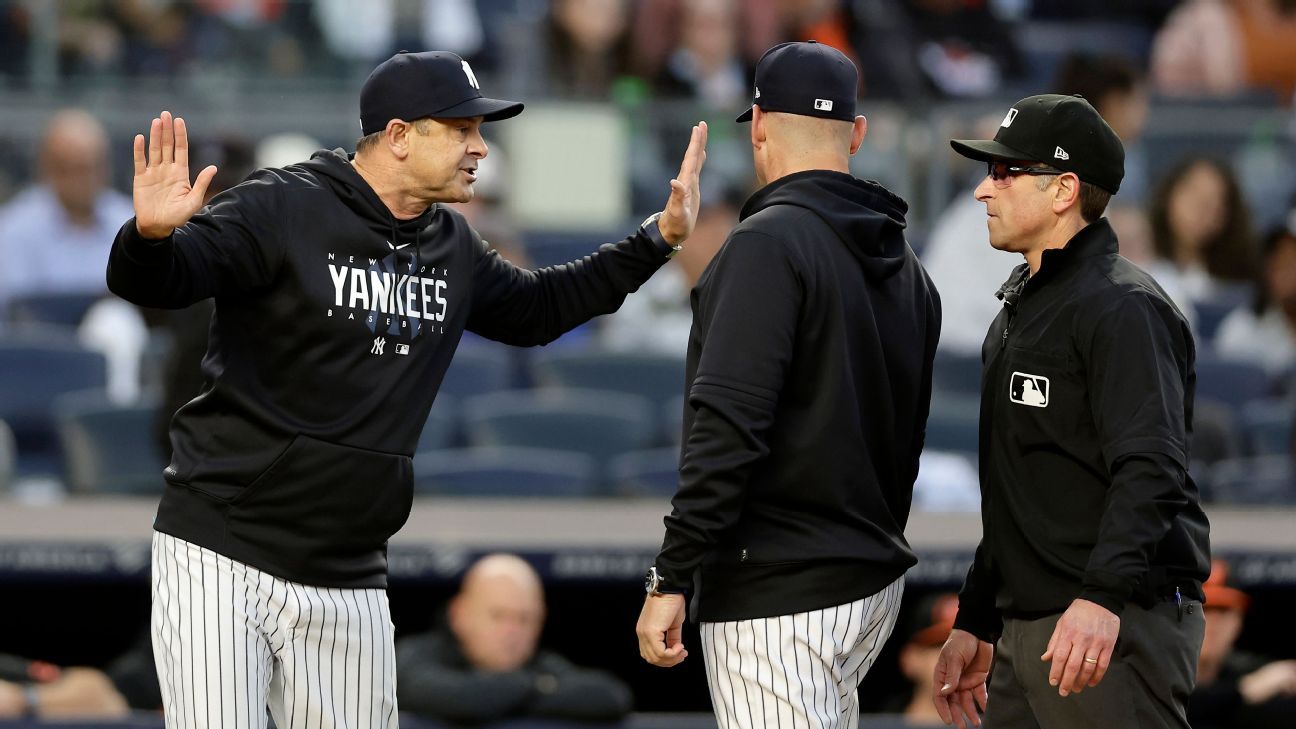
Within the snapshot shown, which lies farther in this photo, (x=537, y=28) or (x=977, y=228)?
(x=537, y=28)

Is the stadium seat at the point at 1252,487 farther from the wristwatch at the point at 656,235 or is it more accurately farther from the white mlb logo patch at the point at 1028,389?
the white mlb logo patch at the point at 1028,389

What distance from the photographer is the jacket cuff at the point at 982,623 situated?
11.5 feet

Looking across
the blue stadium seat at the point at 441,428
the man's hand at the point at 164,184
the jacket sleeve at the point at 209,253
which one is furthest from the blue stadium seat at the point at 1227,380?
the man's hand at the point at 164,184

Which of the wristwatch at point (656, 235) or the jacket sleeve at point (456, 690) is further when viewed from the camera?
the jacket sleeve at point (456, 690)

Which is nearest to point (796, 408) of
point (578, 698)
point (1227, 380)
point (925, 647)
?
point (578, 698)

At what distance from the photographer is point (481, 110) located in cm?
348

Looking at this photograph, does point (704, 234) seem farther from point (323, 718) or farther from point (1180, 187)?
point (323, 718)

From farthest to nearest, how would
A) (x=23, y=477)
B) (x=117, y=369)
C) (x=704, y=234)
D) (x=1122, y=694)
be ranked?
(x=704, y=234) < (x=117, y=369) < (x=23, y=477) < (x=1122, y=694)

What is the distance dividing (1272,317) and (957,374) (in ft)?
5.51

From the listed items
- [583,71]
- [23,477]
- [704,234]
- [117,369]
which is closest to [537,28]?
[583,71]

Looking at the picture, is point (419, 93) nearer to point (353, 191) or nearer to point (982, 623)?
point (353, 191)

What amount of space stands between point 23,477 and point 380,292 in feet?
13.0

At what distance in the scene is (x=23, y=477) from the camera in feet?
22.5

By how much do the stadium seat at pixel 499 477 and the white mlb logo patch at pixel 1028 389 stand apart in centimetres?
348
